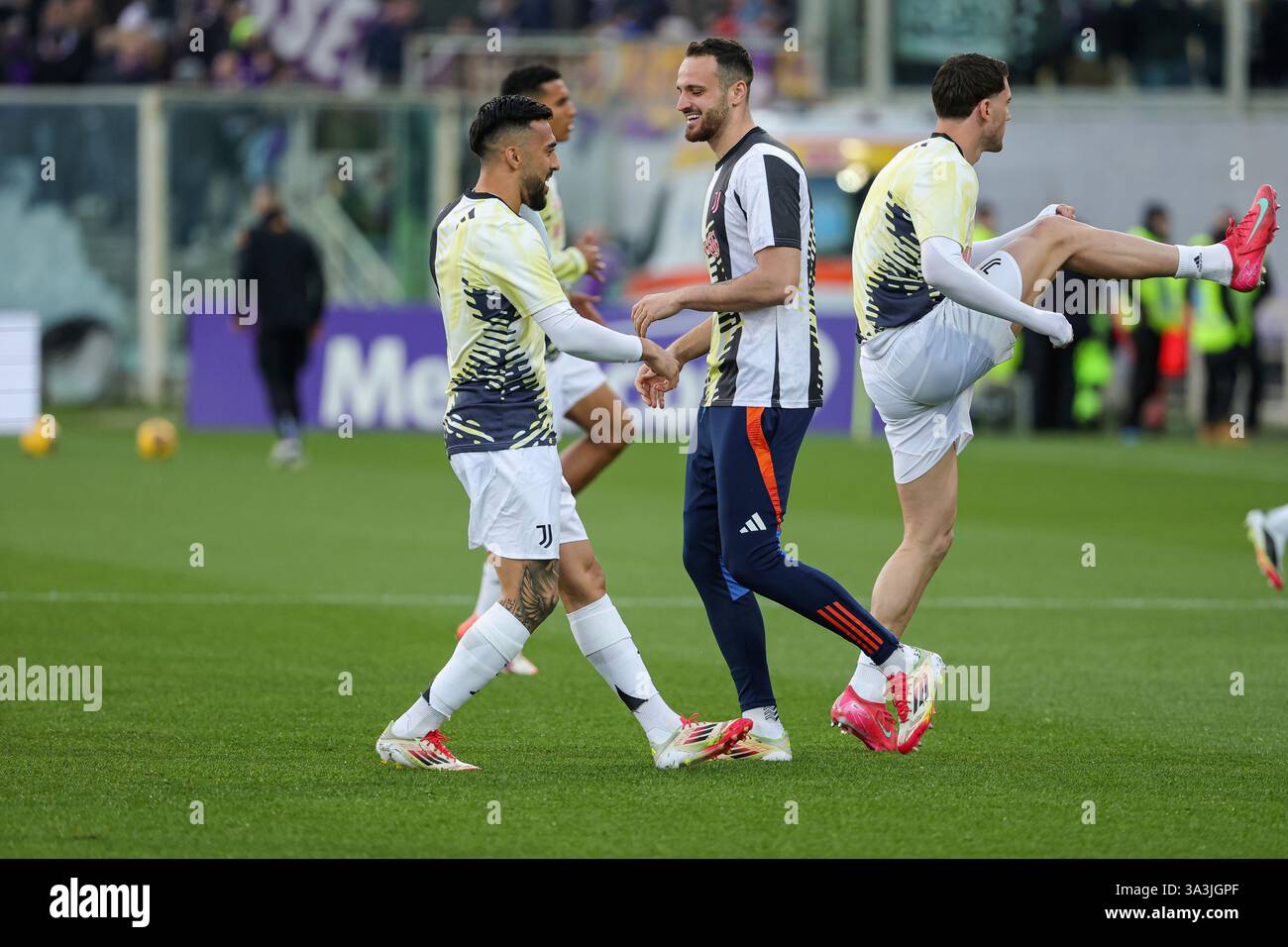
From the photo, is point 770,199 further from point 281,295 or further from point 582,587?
point 281,295

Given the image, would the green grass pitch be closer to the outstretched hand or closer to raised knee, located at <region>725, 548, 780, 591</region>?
raised knee, located at <region>725, 548, 780, 591</region>

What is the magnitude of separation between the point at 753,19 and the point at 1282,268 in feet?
25.6

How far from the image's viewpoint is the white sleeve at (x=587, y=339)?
246 inches

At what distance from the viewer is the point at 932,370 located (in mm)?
7152

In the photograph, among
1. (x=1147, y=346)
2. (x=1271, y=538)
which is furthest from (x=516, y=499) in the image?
(x=1147, y=346)

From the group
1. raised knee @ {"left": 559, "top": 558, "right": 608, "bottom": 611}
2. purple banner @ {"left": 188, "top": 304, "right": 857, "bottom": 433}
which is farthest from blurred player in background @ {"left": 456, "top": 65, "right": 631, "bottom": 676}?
purple banner @ {"left": 188, "top": 304, "right": 857, "bottom": 433}

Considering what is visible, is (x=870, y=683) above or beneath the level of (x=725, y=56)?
beneath

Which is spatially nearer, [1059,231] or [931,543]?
[1059,231]

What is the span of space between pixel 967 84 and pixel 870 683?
197 centimetres

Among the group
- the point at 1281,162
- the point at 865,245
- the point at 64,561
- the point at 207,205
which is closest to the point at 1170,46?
the point at 1281,162

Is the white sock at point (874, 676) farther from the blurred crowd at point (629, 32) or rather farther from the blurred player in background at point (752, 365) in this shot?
the blurred crowd at point (629, 32)

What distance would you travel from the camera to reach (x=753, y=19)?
97.5 ft

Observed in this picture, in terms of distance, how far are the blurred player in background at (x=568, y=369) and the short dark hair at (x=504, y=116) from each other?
6.00 ft

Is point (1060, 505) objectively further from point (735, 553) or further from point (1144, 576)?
point (735, 553)
